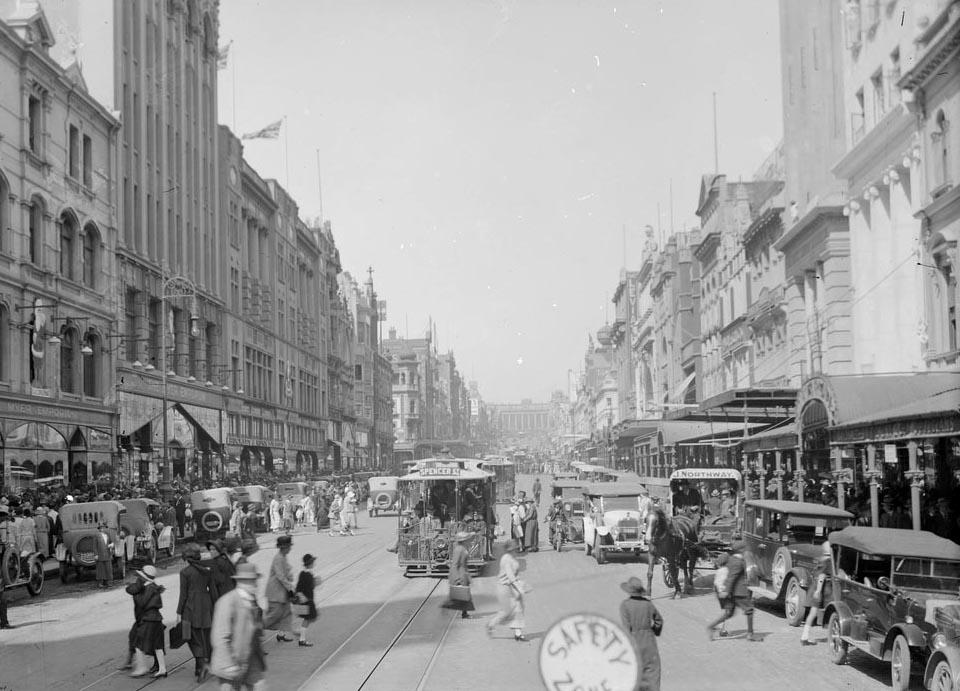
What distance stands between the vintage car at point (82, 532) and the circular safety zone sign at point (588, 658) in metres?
19.6

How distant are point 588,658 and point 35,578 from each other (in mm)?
18250

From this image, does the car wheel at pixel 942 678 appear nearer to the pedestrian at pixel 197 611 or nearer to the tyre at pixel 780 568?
the tyre at pixel 780 568

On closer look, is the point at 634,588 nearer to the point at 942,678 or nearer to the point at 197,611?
the point at 942,678

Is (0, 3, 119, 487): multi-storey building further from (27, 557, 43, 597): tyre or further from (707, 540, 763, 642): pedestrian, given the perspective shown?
(707, 540, 763, 642): pedestrian

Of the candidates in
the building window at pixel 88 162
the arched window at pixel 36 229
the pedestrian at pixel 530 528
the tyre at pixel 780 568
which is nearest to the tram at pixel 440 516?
the pedestrian at pixel 530 528

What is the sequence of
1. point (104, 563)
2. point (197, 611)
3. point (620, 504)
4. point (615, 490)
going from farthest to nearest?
point (615, 490), point (620, 504), point (104, 563), point (197, 611)

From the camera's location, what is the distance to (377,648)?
14.8m

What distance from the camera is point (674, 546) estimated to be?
2066 centimetres

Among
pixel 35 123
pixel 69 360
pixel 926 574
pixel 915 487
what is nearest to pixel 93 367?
pixel 69 360

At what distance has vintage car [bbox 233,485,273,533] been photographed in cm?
3834

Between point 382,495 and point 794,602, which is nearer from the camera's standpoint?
point 794,602

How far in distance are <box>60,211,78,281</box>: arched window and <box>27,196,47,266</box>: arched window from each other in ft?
4.74

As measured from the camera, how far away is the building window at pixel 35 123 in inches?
1308

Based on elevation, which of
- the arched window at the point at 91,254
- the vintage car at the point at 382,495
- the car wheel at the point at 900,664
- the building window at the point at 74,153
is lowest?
the vintage car at the point at 382,495
